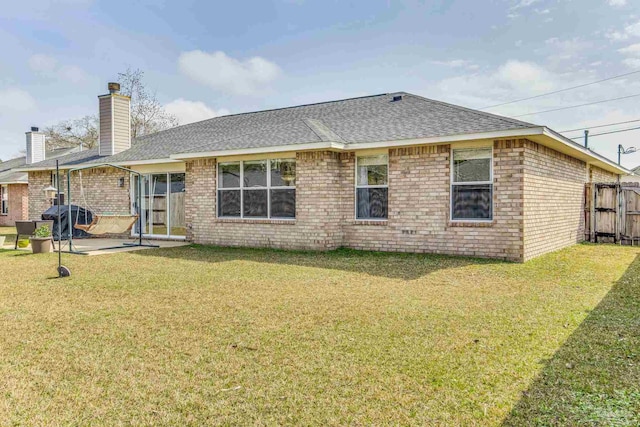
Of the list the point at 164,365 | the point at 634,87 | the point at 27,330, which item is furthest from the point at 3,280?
the point at 634,87

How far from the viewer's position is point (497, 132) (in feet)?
28.3

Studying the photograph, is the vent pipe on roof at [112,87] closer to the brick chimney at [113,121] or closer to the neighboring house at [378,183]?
the brick chimney at [113,121]

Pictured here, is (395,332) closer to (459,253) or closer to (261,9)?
(459,253)

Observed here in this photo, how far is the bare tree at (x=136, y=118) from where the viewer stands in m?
31.9

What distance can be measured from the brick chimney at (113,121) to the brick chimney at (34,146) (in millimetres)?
10198

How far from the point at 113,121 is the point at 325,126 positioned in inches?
347

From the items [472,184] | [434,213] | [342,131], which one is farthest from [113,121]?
[472,184]

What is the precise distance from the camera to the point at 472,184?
30.8 feet

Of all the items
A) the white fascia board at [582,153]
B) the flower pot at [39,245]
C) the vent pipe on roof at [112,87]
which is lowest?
the flower pot at [39,245]

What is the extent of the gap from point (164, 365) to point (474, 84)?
2575 cm

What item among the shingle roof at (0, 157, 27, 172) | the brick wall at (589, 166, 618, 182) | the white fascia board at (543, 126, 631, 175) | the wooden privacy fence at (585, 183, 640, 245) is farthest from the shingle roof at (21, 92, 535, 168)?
the shingle roof at (0, 157, 27, 172)

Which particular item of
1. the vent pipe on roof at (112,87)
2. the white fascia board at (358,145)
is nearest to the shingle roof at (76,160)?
the vent pipe on roof at (112,87)

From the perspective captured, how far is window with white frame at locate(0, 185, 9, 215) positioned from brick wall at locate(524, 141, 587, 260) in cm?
2630

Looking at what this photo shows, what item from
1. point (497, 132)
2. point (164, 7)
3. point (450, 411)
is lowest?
point (450, 411)
